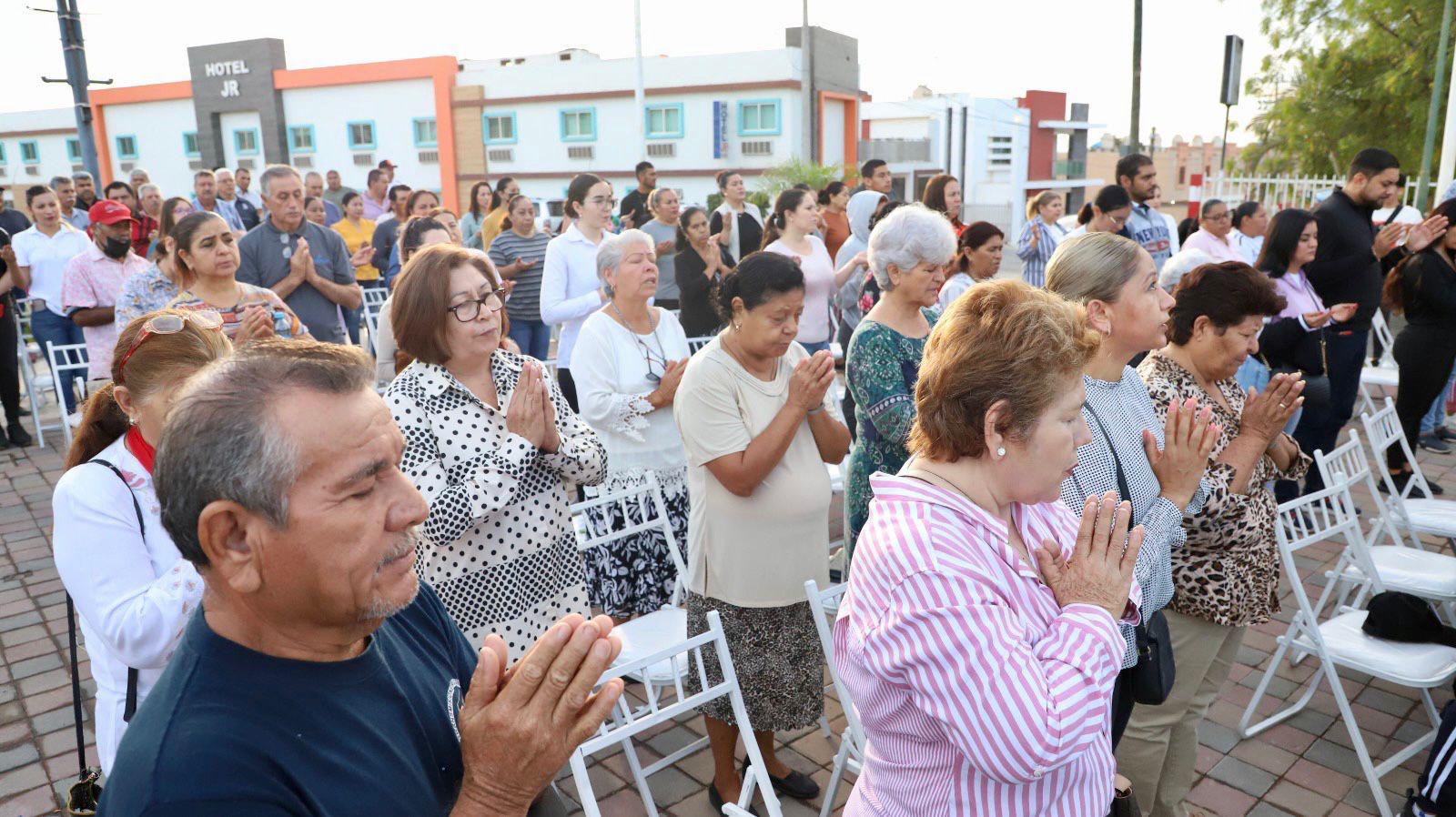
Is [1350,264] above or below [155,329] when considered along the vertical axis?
below

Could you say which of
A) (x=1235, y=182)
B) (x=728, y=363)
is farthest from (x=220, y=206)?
(x=1235, y=182)

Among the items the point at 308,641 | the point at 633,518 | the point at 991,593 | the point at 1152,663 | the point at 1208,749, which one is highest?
the point at 308,641

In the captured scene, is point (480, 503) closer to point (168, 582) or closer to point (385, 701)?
point (168, 582)

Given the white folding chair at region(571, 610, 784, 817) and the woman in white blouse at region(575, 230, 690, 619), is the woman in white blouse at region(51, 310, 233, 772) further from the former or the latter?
the woman in white blouse at region(575, 230, 690, 619)

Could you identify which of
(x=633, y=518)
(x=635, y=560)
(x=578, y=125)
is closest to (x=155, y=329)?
(x=633, y=518)

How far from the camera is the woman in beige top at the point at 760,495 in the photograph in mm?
2934

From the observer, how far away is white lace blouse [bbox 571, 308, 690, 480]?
3.85 m

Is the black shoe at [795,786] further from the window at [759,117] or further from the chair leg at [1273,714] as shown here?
the window at [759,117]

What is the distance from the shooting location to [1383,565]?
4031mm

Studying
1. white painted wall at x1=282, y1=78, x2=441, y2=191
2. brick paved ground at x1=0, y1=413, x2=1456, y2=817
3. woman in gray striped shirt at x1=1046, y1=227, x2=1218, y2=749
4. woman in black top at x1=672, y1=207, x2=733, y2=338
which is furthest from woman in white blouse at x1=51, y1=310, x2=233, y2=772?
white painted wall at x1=282, y1=78, x2=441, y2=191

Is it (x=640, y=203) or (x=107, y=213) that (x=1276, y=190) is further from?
(x=107, y=213)

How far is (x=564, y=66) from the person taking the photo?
114ft

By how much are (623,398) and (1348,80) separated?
21.0 metres

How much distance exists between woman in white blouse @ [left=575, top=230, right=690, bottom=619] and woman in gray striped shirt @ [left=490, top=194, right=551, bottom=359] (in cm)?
268
